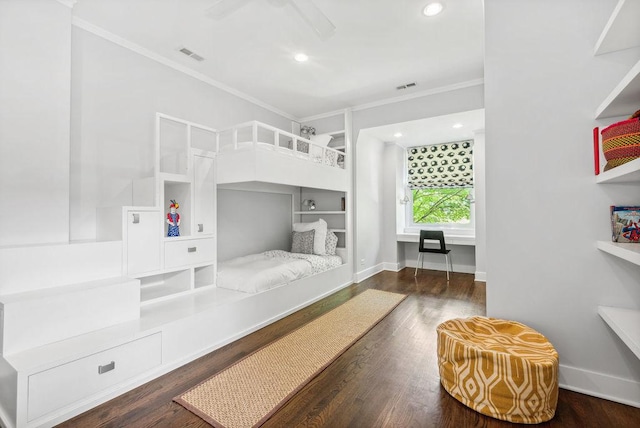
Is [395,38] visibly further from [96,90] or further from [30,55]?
[30,55]

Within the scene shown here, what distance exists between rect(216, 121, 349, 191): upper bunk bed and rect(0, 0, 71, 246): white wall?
1226 millimetres

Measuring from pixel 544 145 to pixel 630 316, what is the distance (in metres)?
1.02

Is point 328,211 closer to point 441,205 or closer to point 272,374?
point 441,205

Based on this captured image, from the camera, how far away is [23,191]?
6.61 feet

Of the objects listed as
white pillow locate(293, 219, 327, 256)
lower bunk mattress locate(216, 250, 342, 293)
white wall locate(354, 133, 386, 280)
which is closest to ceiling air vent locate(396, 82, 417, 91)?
white wall locate(354, 133, 386, 280)

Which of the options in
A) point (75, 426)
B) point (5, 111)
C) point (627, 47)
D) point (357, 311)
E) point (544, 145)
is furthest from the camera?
point (357, 311)

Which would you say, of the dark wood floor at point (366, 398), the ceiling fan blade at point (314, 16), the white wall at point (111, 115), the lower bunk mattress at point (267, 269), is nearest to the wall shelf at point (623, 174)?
the dark wood floor at point (366, 398)

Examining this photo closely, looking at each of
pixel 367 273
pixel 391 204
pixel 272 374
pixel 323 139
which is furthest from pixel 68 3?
pixel 391 204

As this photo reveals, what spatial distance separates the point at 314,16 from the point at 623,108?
1.87 m

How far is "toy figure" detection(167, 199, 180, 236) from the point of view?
8.62ft

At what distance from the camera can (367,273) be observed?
15.4 feet

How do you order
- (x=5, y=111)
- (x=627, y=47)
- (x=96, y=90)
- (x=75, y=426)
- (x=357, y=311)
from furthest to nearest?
(x=357, y=311), (x=96, y=90), (x=5, y=111), (x=627, y=47), (x=75, y=426)

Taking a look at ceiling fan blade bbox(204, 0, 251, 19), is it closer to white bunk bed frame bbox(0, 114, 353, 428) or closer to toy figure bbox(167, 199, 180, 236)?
white bunk bed frame bbox(0, 114, 353, 428)

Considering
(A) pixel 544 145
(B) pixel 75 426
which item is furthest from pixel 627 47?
(B) pixel 75 426
